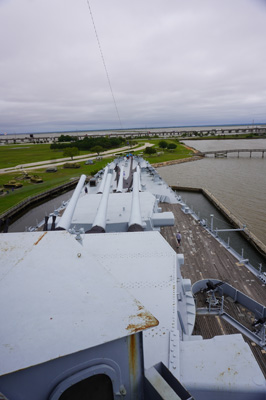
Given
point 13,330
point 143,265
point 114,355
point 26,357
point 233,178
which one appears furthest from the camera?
point 233,178

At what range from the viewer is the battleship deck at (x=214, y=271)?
22.6 ft

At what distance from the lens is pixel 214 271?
31.4ft

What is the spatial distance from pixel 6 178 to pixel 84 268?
37.6m

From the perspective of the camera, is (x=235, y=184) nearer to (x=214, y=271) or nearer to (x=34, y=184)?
(x=214, y=271)

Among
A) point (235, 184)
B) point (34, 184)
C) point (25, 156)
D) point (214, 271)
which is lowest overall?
point (235, 184)

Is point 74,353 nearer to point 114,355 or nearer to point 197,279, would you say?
point 114,355

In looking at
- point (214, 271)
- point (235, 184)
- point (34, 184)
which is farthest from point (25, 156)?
point (214, 271)

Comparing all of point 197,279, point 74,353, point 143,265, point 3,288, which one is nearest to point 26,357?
point 74,353

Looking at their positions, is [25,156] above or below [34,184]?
above

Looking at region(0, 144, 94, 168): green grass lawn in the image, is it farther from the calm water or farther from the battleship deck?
the battleship deck

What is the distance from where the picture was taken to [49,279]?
2201 mm

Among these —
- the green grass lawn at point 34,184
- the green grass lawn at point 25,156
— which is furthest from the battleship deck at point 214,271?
the green grass lawn at point 25,156

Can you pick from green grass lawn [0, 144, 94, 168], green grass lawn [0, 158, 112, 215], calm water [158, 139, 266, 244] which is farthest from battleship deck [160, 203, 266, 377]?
green grass lawn [0, 144, 94, 168]

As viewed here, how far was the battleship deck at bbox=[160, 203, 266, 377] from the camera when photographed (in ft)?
22.6
